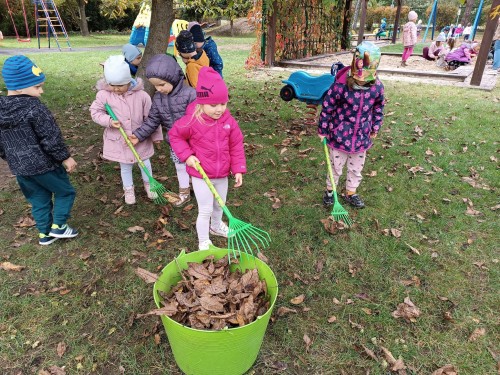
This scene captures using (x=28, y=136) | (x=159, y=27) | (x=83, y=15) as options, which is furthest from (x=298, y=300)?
(x=83, y=15)

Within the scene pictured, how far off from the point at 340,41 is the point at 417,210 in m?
13.5

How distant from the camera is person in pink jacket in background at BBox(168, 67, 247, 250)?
8.52 feet

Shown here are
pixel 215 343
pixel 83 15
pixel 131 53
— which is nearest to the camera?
pixel 215 343

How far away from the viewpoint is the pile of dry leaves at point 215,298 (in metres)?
2.04

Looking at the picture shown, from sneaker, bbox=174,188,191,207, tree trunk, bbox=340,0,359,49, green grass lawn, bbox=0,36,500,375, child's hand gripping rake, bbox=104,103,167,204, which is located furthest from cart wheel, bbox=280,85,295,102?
tree trunk, bbox=340,0,359,49

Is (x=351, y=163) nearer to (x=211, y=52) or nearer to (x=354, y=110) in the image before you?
(x=354, y=110)

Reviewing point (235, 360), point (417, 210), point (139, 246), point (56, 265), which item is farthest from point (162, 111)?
point (417, 210)

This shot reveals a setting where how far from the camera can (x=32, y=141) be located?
2859 millimetres

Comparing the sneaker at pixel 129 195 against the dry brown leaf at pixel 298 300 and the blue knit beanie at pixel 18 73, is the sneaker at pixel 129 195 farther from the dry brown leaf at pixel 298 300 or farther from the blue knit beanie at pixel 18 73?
the dry brown leaf at pixel 298 300

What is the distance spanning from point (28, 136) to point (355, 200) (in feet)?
10.4

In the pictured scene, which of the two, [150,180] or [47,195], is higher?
[47,195]

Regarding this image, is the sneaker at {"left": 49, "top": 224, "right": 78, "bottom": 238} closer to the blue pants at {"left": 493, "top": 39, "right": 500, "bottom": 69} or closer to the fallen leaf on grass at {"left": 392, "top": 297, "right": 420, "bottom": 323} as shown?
the fallen leaf on grass at {"left": 392, "top": 297, "right": 420, "bottom": 323}

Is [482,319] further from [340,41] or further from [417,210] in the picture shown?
[340,41]

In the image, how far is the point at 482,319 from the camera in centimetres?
266
